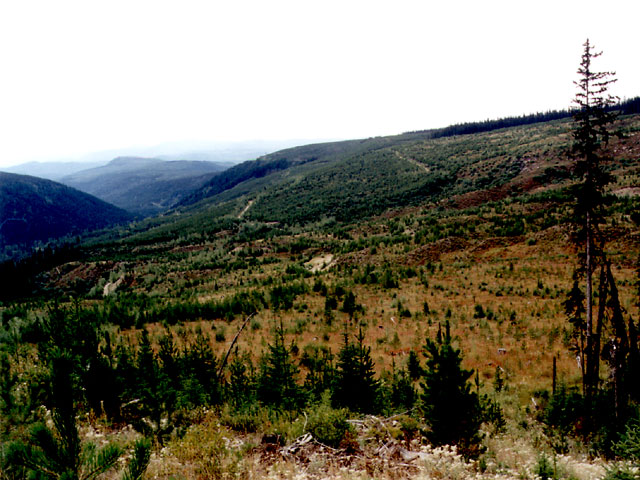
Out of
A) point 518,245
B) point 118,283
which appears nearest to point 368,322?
point 518,245

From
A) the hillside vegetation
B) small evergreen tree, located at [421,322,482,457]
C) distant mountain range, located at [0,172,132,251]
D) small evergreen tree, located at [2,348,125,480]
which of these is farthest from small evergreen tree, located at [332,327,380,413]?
distant mountain range, located at [0,172,132,251]

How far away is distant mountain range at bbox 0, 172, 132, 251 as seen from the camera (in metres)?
157

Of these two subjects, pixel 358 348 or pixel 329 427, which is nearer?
pixel 329 427

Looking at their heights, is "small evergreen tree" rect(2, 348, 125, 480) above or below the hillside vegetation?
above

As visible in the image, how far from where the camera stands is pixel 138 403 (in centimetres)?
605

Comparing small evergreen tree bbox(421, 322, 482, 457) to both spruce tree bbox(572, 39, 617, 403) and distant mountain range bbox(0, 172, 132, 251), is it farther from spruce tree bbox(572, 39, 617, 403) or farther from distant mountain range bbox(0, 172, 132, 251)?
distant mountain range bbox(0, 172, 132, 251)

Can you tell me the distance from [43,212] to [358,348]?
209m

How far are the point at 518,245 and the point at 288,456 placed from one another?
28993 millimetres

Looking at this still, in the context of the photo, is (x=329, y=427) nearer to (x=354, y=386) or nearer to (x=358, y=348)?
(x=354, y=386)

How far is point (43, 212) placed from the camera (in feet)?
552

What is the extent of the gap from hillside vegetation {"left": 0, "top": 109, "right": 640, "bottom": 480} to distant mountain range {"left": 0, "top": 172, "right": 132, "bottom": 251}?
131780 mm

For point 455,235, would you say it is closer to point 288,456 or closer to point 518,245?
point 518,245

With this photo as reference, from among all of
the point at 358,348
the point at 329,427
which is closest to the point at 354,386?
the point at 358,348

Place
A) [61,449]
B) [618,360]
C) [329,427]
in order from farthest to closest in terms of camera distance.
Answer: [618,360] → [329,427] → [61,449]
